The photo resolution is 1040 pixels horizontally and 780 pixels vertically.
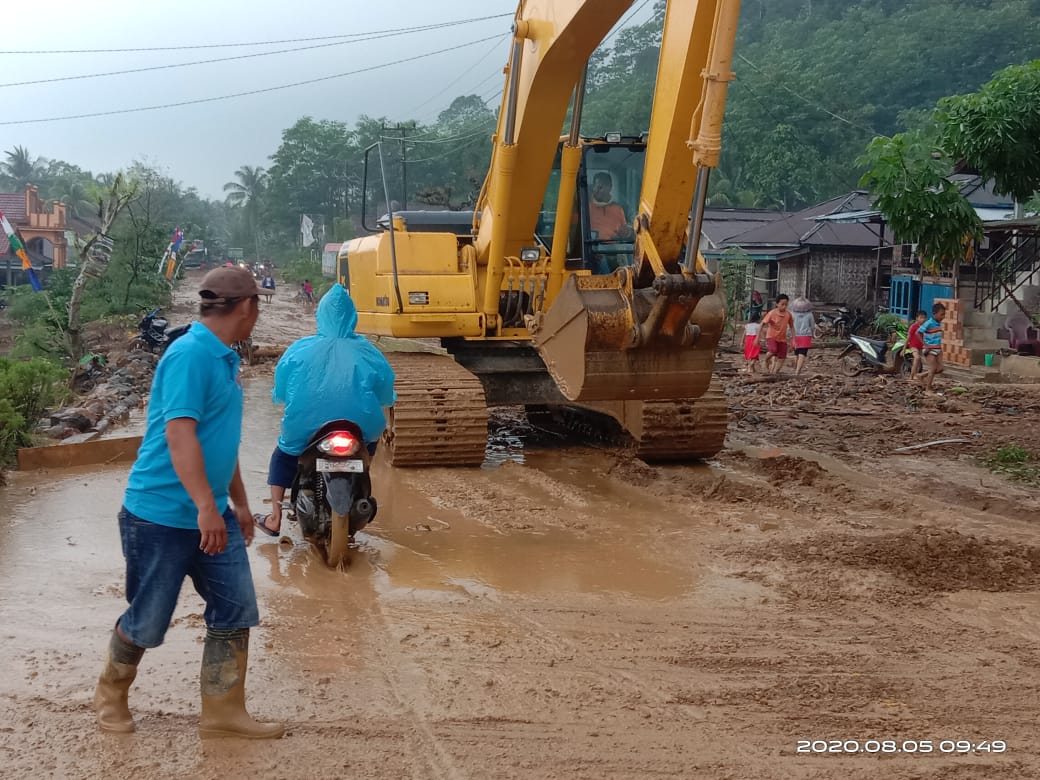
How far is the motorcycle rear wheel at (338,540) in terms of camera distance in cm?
589

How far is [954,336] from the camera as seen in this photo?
65.5 feet

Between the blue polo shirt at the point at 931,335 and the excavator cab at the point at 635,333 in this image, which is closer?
the excavator cab at the point at 635,333

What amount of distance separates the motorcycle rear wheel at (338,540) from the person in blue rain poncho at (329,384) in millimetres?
456

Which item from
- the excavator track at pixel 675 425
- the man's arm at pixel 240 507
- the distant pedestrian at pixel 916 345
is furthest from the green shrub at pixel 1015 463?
the man's arm at pixel 240 507

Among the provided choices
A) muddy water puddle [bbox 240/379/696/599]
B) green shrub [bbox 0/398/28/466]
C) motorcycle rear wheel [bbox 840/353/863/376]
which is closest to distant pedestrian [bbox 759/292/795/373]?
motorcycle rear wheel [bbox 840/353/863/376]

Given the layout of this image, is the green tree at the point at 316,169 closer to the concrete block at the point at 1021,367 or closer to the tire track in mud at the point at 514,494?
the concrete block at the point at 1021,367

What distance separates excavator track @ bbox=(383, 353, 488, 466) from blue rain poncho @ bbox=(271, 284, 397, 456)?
2.53m

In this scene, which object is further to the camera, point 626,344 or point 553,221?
point 553,221

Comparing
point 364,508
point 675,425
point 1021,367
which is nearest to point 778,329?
point 1021,367

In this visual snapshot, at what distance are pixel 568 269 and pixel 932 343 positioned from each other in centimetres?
785

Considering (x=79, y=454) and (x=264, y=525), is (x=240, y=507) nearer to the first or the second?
(x=264, y=525)

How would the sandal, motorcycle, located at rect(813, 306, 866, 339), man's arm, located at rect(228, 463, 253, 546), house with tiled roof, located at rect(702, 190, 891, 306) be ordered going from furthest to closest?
house with tiled roof, located at rect(702, 190, 891, 306) < motorcycle, located at rect(813, 306, 866, 339) < the sandal < man's arm, located at rect(228, 463, 253, 546)

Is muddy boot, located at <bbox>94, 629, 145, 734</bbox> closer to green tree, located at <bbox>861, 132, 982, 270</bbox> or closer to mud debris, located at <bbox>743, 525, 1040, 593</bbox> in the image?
mud debris, located at <bbox>743, 525, 1040, 593</bbox>

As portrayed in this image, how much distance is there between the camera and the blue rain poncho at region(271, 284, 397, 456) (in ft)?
19.5
